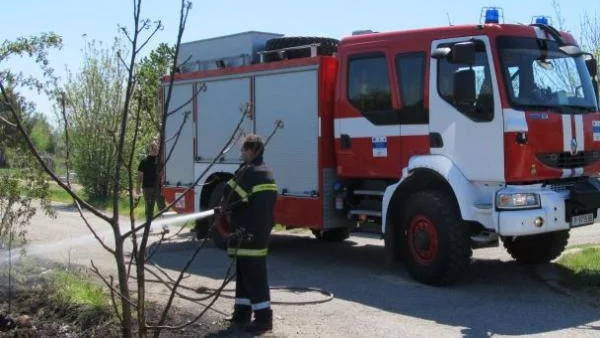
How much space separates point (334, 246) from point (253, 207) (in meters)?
5.53

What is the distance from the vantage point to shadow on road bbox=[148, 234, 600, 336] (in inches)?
269

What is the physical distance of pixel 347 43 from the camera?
9.45 m

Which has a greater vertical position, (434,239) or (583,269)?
(434,239)

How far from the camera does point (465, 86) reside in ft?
25.6

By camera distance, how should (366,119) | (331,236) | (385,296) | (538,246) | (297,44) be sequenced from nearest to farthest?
(385,296)
(366,119)
(538,246)
(297,44)
(331,236)

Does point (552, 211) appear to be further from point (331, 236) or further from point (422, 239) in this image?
point (331, 236)

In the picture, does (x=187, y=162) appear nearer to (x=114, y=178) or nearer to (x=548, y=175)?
(x=548, y=175)

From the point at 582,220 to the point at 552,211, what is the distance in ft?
2.06

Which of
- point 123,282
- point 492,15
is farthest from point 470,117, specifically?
point 123,282

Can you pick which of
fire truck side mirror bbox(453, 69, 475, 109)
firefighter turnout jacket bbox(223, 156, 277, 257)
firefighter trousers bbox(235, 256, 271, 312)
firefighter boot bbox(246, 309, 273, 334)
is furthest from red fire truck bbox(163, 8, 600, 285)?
firefighter boot bbox(246, 309, 273, 334)

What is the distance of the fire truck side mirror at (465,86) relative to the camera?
7785 millimetres

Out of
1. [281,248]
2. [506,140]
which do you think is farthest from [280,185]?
[506,140]

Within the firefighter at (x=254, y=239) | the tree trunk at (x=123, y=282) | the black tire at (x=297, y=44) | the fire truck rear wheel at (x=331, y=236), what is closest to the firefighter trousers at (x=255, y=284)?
the firefighter at (x=254, y=239)

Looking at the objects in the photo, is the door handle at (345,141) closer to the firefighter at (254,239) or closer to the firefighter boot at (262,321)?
the firefighter at (254,239)
